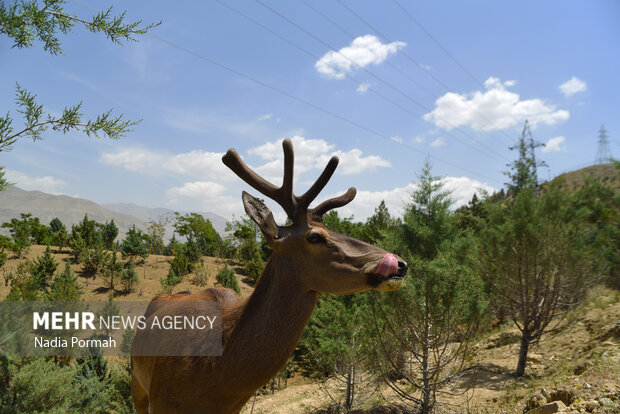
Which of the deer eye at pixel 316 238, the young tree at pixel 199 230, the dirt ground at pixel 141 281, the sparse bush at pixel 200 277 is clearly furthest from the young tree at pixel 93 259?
the deer eye at pixel 316 238

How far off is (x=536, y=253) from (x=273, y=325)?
366 inches

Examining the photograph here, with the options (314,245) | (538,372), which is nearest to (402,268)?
(314,245)

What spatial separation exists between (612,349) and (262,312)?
8.66m

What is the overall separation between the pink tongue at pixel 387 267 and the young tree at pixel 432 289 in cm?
407

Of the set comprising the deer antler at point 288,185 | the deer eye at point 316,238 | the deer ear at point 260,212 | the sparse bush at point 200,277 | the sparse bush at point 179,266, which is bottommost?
the sparse bush at point 200,277

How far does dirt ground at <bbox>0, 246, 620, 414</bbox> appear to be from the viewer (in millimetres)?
5914

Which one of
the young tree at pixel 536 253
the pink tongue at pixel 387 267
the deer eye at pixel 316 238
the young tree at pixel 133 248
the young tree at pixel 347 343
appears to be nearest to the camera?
the pink tongue at pixel 387 267

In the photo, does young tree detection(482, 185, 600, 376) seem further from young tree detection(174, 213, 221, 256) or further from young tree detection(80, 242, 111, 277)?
young tree detection(174, 213, 221, 256)

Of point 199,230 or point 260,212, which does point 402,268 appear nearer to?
point 260,212

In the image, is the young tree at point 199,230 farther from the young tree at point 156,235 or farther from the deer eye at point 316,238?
the deer eye at point 316,238

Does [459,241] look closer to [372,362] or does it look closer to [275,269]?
[372,362]

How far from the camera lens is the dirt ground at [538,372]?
19.4 feet

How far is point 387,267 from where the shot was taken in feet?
5.97

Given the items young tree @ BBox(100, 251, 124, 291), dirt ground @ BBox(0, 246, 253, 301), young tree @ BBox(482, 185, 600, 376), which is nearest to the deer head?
young tree @ BBox(482, 185, 600, 376)
